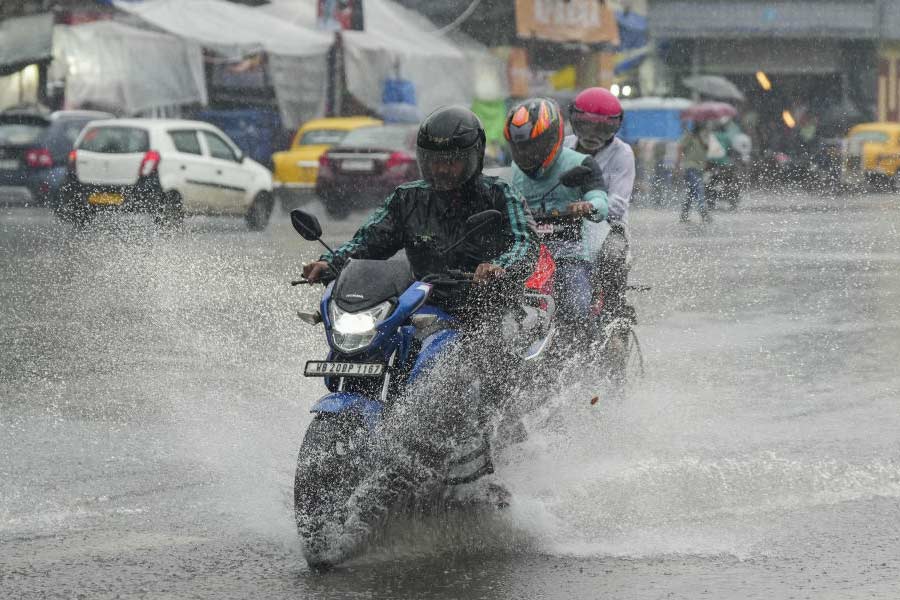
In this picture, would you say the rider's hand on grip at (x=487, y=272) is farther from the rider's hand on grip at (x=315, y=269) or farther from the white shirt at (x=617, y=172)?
the white shirt at (x=617, y=172)

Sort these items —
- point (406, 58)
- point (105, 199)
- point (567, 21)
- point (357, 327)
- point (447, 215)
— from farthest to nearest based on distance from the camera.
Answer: point (567, 21)
point (406, 58)
point (105, 199)
point (447, 215)
point (357, 327)

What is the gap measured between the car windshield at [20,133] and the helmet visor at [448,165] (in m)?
20.1

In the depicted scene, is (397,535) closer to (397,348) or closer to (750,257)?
(397,348)

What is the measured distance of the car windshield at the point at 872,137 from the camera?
3519 cm

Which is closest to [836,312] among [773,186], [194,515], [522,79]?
[194,515]

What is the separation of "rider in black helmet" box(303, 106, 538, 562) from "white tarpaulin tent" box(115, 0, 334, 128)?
2375cm

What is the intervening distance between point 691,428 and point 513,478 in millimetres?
1765

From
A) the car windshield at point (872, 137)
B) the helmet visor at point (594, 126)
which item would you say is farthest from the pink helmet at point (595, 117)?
the car windshield at point (872, 137)

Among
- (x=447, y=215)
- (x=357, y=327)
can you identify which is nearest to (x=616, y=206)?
(x=447, y=215)

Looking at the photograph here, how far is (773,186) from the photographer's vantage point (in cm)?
3706

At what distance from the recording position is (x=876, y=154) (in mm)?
35156

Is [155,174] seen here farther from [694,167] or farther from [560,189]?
[560,189]

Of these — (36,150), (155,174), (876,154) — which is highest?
(36,150)

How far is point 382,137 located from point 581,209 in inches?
739
